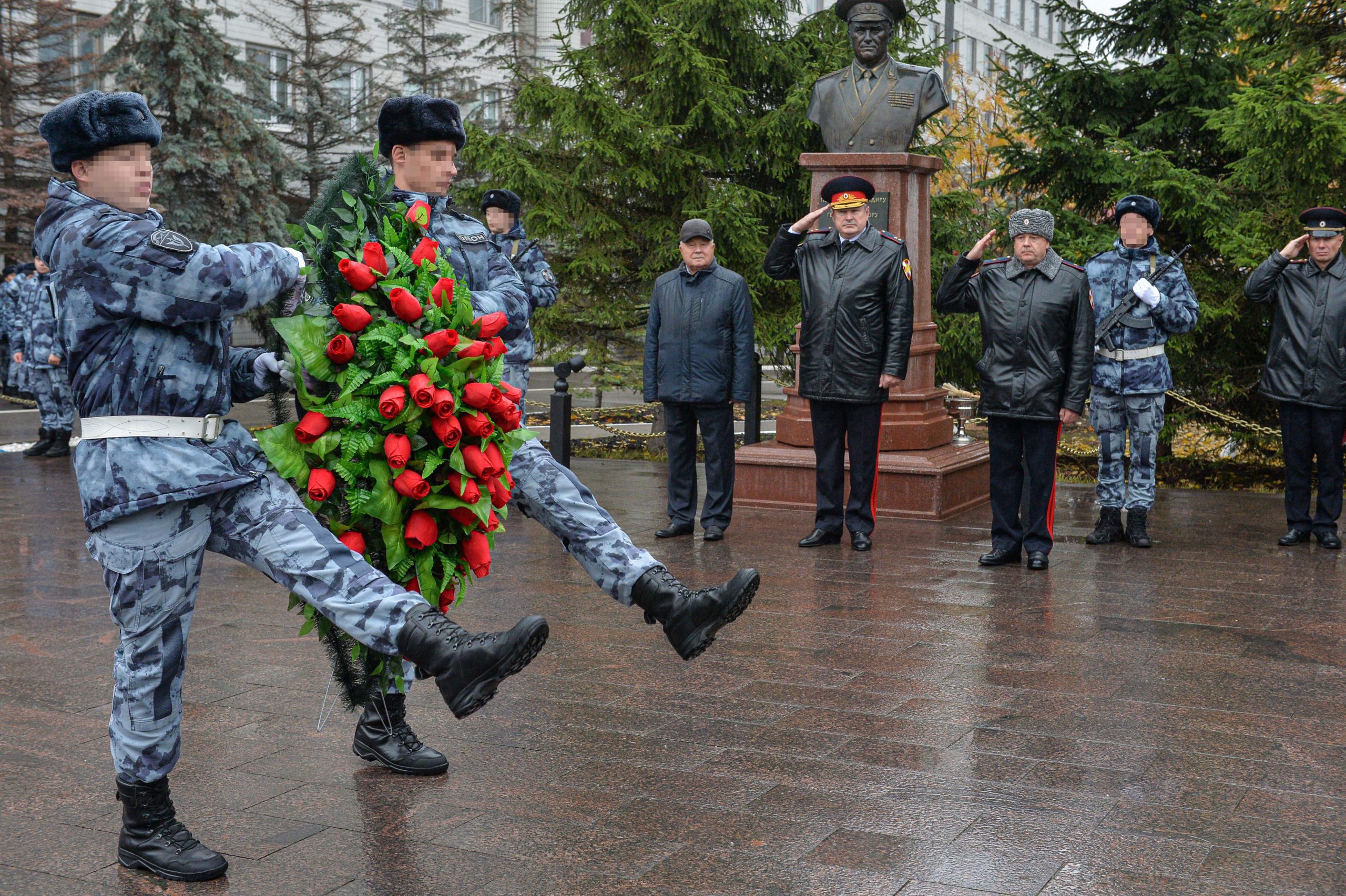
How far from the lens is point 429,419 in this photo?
3799 mm

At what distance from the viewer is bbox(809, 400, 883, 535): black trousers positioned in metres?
8.74

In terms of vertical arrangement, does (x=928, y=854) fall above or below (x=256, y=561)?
below

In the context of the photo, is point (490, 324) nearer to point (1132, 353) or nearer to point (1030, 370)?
point (1030, 370)

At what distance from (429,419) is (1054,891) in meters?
2.00

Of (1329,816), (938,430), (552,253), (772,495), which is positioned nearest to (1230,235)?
(938,430)

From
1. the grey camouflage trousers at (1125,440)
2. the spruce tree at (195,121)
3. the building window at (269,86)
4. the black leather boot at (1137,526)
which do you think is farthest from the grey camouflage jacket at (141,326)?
the building window at (269,86)

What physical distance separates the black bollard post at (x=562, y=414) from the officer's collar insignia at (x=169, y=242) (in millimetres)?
8727

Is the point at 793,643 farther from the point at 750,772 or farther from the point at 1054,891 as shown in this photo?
the point at 1054,891

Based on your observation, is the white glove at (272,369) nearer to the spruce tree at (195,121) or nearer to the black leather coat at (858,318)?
the black leather coat at (858,318)

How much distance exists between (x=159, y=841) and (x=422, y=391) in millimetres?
1322

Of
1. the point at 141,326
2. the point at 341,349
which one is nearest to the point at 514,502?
the point at 341,349

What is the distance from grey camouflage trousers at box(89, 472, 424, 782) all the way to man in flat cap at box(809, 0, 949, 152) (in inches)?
293

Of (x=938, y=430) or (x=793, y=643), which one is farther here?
(x=938, y=430)

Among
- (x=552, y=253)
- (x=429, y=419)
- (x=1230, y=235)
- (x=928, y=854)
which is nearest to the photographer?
(x=928, y=854)
